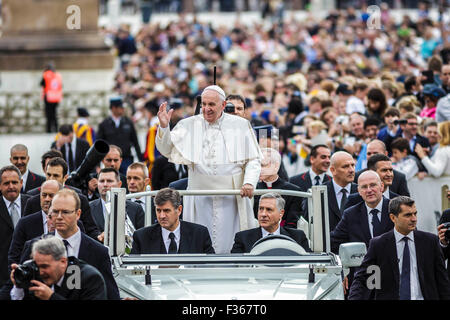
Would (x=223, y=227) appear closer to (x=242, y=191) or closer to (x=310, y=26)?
(x=242, y=191)

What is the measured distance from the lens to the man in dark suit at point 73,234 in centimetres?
1050

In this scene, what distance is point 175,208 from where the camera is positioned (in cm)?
1156

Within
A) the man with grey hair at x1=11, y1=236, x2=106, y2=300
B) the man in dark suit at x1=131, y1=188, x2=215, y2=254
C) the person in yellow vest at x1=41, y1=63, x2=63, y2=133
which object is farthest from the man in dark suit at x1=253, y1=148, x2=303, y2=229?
the person in yellow vest at x1=41, y1=63, x2=63, y2=133

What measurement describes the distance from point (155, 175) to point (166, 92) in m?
11.2

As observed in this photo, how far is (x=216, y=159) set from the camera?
1266cm

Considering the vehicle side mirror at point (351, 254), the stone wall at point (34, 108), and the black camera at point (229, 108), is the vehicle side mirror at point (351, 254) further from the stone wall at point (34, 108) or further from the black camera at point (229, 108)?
the stone wall at point (34, 108)

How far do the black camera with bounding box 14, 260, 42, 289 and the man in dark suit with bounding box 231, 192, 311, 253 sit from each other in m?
2.95

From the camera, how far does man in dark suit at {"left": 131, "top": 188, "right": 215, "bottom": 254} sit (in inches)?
459

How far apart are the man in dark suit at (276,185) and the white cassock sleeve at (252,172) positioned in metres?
0.96

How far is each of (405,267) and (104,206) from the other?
4136 millimetres

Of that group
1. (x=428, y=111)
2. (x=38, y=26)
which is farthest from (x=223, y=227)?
(x=38, y=26)

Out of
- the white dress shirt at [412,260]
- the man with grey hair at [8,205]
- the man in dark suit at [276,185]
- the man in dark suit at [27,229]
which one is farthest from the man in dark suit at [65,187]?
the white dress shirt at [412,260]

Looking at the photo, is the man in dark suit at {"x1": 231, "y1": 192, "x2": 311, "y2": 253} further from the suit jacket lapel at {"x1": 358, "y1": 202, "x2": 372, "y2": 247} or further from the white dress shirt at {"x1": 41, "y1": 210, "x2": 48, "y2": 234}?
the white dress shirt at {"x1": 41, "y1": 210, "x2": 48, "y2": 234}

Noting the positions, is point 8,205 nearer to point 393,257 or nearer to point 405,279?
point 393,257
